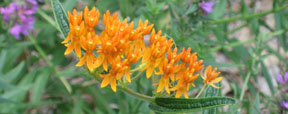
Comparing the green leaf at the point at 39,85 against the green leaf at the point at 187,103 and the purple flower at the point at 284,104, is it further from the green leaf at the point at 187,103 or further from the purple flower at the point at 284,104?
the purple flower at the point at 284,104

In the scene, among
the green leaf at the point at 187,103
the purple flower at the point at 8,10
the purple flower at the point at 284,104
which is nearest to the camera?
the green leaf at the point at 187,103

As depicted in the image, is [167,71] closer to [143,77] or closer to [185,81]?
[185,81]

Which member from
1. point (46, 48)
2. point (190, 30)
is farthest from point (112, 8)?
point (46, 48)

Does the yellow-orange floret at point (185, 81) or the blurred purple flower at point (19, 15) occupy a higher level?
the blurred purple flower at point (19, 15)

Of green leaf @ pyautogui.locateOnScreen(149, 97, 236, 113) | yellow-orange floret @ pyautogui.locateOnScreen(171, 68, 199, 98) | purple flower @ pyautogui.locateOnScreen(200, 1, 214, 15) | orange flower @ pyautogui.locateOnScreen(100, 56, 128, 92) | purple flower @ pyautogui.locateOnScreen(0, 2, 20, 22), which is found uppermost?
purple flower @ pyautogui.locateOnScreen(0, 2, 20, 22)

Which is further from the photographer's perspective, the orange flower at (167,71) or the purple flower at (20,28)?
the purple flower at (20,28)

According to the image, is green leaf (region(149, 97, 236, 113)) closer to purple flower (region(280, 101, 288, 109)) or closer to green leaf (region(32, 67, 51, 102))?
purple flower (region(280, 101, 288, 109))

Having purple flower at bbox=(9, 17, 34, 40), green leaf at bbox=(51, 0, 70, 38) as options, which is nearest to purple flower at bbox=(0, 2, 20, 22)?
purple flower at bbox=(9, 17, 34, 40)

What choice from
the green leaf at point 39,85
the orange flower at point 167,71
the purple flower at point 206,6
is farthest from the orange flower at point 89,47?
the green leaf at point 39,85
